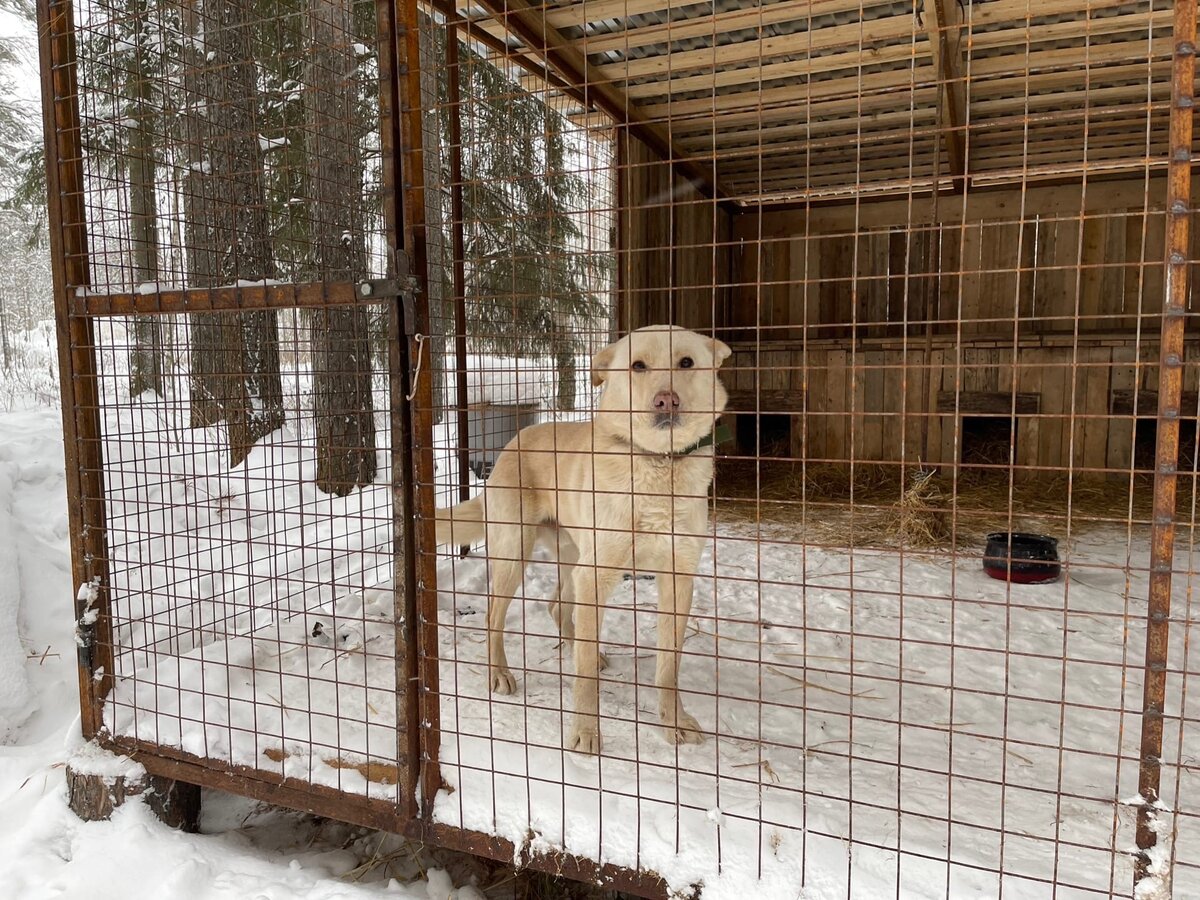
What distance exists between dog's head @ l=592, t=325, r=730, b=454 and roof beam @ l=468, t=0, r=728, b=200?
679 millimetres

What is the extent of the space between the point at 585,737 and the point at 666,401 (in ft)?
4.33

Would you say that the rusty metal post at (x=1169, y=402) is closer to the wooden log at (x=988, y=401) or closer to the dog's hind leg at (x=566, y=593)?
the dog's hind leg at (x=566, y=593)

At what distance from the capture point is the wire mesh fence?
2160 millimetres

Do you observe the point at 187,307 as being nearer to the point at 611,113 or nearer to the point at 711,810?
the point at 711,810

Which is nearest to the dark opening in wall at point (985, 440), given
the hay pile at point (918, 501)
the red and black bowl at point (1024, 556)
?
the hay pile at point (918, 501)

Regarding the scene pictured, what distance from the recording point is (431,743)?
8.64ft

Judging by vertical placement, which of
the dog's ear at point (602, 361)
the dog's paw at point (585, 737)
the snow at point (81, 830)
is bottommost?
the snow at point (81, 830)

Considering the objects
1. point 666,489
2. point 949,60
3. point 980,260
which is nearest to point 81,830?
point 666,489

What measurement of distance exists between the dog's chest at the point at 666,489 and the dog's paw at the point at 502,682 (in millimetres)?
1041

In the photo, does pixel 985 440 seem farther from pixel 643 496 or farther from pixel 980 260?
pixel 643 496

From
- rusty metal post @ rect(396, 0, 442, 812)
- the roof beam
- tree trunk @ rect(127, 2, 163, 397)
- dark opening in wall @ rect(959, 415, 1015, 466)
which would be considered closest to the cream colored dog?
rusty metal post @ rect(396, 0, 442, 812)

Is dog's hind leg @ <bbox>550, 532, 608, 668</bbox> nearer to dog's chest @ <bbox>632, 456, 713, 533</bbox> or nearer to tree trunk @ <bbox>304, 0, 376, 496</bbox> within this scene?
dog's chest @ <bbox>632, 456, 713, 533</bbox>

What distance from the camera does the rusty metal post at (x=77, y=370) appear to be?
3068mm

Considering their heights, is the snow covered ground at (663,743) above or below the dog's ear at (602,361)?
below
